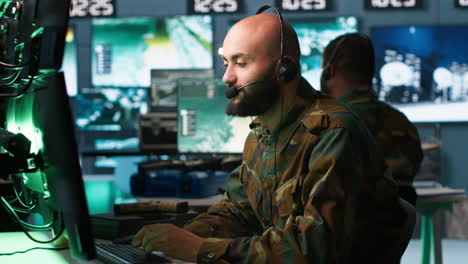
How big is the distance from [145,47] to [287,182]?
416 centimetres

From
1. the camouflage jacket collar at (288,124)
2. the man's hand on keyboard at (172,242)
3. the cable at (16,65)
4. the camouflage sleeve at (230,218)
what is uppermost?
the cable at (16,65)

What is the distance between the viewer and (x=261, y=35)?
4.98 feet

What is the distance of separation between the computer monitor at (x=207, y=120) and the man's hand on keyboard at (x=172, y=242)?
1.68 m

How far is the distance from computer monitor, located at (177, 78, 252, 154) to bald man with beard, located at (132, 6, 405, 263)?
4.45ft

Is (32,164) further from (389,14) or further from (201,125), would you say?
(389,14)

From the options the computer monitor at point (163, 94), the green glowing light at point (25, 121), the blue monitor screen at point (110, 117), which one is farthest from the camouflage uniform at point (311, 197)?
the blue monitor screen at point (110, 117)

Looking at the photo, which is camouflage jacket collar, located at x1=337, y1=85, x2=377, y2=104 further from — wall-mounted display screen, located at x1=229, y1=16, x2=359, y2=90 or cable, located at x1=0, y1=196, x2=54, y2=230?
wall-mounted display screen, located at x1=229, y1=16, x2=359, y2=90

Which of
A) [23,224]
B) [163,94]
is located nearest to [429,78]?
[163,94]

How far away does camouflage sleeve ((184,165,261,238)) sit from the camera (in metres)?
1.53

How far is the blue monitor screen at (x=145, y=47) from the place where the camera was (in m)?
5.38

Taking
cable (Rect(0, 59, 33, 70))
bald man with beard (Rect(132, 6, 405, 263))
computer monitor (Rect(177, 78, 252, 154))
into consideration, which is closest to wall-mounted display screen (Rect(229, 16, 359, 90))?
computer monitor (Rect(177, 78, 252, 154))

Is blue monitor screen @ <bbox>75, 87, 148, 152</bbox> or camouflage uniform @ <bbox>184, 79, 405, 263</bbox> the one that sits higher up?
camouflage uniform @ <bbox>184, 79, 405, 263</bbox>

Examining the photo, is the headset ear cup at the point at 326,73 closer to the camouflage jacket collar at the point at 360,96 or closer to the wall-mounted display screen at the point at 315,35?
the camouflage jacket collar at the point at 360,96

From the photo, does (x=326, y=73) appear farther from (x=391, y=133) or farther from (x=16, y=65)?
(x=16, y=65)
